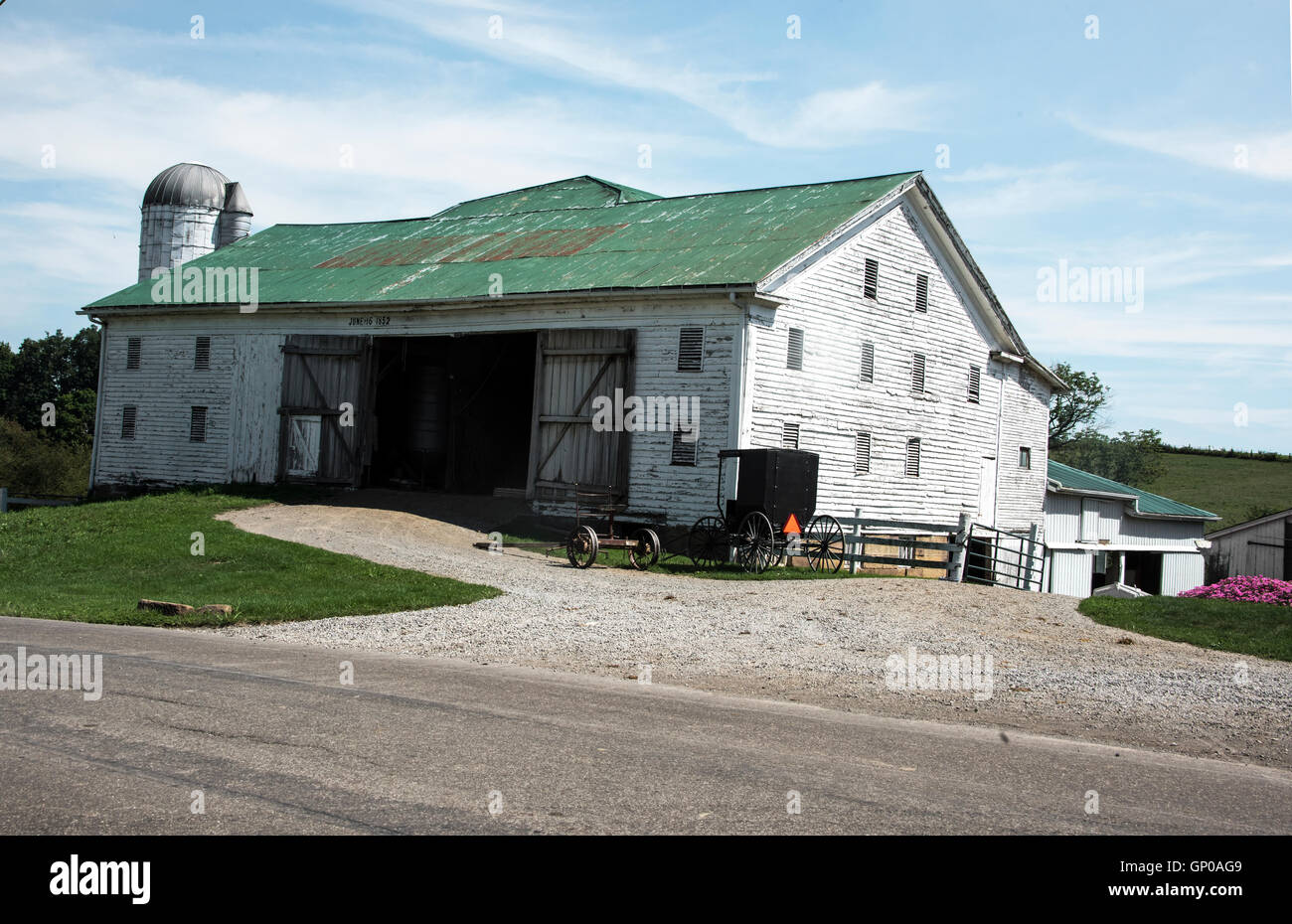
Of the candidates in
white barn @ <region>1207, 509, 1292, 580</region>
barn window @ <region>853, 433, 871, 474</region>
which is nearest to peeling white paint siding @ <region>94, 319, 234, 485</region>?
barn window @ <region>853, 433, 871, 474</region>

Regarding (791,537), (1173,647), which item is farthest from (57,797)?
(791,537)

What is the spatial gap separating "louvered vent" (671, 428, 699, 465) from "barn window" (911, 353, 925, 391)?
7511mm

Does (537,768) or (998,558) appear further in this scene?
(998,558)

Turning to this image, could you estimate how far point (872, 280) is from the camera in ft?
91.5

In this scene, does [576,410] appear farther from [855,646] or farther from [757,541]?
[855,646]

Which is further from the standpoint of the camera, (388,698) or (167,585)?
(167,585)

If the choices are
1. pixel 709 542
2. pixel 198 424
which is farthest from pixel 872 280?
pixel 198 424

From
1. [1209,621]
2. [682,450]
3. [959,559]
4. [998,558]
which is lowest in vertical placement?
[998,558]

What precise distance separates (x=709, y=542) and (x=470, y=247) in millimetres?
14398

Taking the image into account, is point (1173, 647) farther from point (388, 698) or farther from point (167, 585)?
point (167, 585)

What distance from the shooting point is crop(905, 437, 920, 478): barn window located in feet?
95.5
